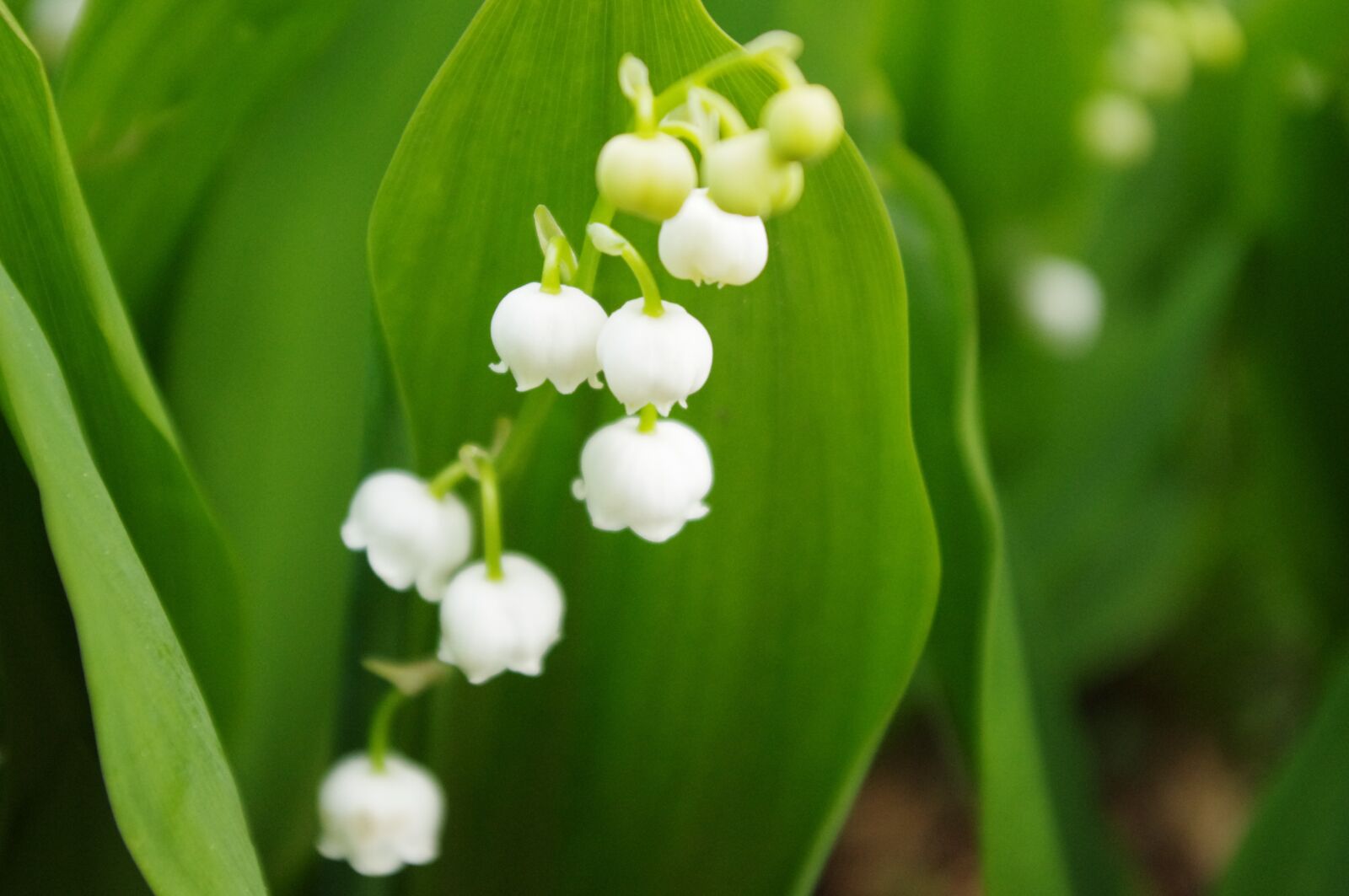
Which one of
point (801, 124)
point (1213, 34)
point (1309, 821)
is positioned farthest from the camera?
point (1213, 34)

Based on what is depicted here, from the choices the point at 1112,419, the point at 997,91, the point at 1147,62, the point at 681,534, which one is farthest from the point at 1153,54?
the point at 681,534

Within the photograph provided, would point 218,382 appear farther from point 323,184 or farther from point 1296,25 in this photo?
point 1296,25

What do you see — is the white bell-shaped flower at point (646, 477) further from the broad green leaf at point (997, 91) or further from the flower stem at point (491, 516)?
the broad green leaf at point (997, 91)

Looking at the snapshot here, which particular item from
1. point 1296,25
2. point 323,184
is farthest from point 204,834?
point 1296,25

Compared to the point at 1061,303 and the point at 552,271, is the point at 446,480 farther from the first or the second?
the point at 1061,303

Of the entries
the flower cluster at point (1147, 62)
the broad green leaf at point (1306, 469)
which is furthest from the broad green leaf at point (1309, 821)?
the flower cluster at point (1147, 62)

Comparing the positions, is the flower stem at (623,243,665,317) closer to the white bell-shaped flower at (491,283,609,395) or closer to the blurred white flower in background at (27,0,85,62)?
the white bell-shaped flower at (491,283,609,395)
